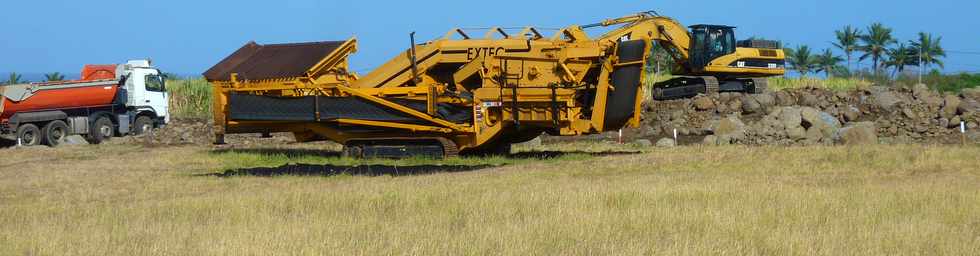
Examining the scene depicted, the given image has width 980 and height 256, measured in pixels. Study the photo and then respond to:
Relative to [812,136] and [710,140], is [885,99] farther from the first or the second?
[710,140]

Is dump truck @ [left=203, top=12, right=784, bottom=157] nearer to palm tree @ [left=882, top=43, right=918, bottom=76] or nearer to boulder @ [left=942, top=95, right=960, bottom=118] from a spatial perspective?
boulder @ [left=942, top=95, right=960, bottom=118]

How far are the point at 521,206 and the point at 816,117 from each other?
1969cm

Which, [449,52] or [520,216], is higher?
[449,52]

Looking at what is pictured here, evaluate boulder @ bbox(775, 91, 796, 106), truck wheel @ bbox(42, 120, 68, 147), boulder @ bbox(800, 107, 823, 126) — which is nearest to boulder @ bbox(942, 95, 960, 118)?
boulder @ bbox(800, 107, 823, 126)

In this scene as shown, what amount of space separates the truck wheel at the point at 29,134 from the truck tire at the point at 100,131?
1.55 m

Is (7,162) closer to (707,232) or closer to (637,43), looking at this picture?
(637,43)

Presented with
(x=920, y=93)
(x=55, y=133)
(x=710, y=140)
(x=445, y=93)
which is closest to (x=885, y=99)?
(x=920, y=93)

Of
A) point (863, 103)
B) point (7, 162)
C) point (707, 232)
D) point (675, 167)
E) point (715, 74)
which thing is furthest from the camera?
point (715, 74)

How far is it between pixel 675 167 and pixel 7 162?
15.0 metres

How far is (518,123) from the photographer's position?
24.4 metres

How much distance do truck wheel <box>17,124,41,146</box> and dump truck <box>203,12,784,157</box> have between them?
1270 cm

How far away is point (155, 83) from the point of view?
40.8 meters

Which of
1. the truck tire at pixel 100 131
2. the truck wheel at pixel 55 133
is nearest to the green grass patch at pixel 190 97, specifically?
the truck tire at pixel 100 131

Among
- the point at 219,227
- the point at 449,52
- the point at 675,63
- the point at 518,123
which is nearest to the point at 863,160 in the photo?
the point at 518,123
